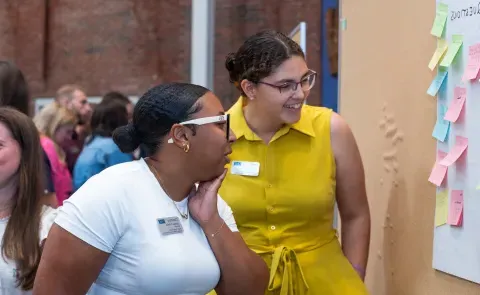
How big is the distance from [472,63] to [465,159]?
29 cm

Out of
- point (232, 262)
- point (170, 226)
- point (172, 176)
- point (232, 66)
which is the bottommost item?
point (232, 262)

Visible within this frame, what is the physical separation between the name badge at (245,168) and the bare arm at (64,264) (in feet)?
2.42

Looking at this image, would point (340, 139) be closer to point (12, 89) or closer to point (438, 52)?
point (438, 52)

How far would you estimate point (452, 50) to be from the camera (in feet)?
7.15

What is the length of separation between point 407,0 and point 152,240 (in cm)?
138

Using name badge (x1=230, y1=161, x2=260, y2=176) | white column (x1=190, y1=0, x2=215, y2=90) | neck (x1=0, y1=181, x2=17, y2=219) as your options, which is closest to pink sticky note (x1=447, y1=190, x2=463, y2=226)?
name badge (x1=230, y1=161, x2=260, y2=176)

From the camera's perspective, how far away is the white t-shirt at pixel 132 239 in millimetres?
1667

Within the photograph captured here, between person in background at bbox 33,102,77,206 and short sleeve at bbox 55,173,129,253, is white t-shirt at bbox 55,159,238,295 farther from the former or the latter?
person in background at bbox 33,102,77,206

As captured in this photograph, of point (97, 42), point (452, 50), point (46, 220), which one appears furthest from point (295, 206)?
point (97, 42)

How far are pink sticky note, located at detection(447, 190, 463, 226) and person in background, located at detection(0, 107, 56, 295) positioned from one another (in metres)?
1.25

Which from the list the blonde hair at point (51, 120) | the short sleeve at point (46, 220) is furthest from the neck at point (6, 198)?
the blonde hair at point (51, 120)

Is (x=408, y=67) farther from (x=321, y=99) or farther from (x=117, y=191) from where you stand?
(x=321, y=99)

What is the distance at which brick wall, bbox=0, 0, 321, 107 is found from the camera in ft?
22.9

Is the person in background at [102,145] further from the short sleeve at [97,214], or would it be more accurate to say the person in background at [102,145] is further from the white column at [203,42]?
the short sleeve at [97,214]
